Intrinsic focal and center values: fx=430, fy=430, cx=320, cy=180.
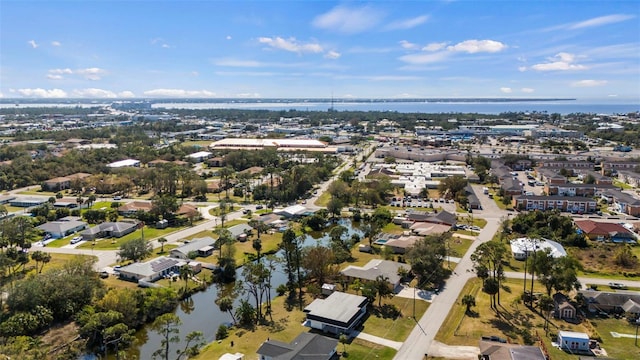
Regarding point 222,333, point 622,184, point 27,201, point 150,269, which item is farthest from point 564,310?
point 27,201

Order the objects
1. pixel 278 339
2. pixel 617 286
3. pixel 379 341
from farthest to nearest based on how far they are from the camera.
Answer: pixel 617 286
pixel 278 339
pixel 379 341

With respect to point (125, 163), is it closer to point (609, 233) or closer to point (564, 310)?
point (564, 310)

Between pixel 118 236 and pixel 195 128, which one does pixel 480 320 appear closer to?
pixel 118 236

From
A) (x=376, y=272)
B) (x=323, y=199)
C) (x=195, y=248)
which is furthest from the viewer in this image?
(x=323, y=199)

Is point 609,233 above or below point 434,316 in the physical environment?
above

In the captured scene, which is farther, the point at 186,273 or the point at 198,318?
the point at 186,273

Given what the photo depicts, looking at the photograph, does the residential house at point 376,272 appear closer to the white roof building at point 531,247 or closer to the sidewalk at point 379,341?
the sidewalk at point 379,341

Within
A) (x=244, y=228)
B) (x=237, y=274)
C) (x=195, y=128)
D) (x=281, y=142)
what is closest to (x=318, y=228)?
(x=244, y=228)

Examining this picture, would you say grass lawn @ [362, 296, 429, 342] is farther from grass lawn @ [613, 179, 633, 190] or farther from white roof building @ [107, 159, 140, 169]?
white roof building @ [107, 159, 140, 169]
